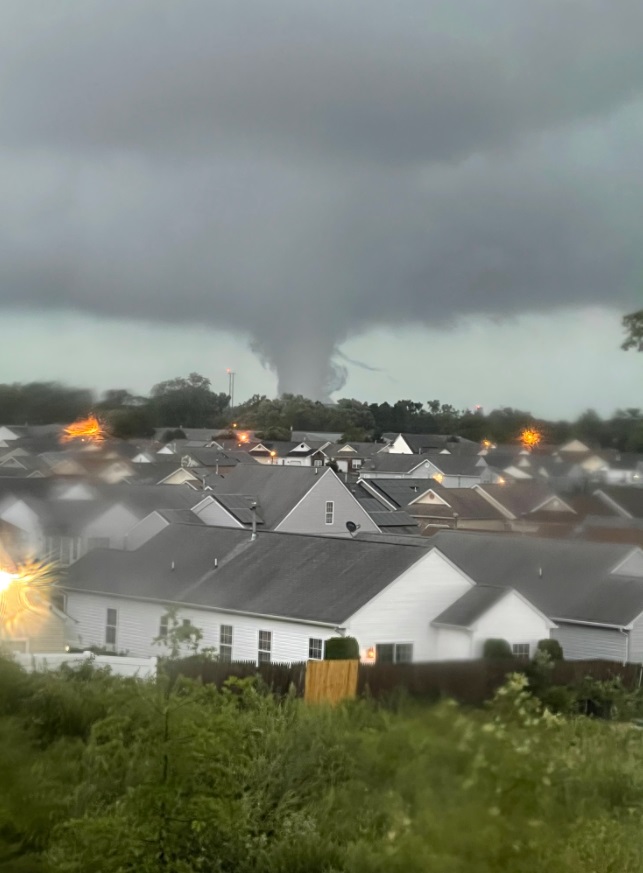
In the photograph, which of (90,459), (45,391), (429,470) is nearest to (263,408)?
(90,459)

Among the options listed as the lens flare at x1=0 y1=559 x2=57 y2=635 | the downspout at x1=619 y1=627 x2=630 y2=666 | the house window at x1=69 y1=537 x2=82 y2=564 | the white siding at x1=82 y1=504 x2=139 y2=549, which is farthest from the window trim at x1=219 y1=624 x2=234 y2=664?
the downspout at x1=619 y1=627 x2=630 y2=666

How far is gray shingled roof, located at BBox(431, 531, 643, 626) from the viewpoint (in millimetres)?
8516

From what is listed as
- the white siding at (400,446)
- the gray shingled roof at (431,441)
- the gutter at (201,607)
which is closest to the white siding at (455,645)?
the gray shingled roof at (431,441)

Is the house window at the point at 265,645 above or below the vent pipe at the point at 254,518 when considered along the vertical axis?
below

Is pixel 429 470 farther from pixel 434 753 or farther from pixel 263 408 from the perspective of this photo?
pixel 434 753

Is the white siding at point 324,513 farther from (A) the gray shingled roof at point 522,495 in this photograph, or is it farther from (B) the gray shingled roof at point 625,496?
(B) the gray shingled roof at point 625,496

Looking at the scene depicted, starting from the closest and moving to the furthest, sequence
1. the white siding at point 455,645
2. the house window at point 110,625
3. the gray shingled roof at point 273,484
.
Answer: the white siding at point 455,645, the house window at point 110,625, the gray shingled roof at point 273,484

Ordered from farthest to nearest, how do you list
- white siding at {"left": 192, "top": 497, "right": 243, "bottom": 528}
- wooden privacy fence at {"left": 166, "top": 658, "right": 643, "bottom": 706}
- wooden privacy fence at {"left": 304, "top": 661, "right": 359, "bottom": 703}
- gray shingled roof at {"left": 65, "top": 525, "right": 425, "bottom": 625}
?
1. white siding at {"left": 192, "top": 497, "right": 243, "bottom": 528}
2. gray shingled roof at {"left": 65, "top": 525, "right": 425, "bottom": 625}
3. wooden privacy fence at {"left": 304, "top": 661, "right": 359, "bottom": 703}
4. wooden privacy fence at {"left": 166, "top": 658, "right": 643, "bottom": 706}

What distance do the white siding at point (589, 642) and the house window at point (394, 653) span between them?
1149 millimetres

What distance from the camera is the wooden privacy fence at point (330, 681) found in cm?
894

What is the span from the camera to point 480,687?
6.65m

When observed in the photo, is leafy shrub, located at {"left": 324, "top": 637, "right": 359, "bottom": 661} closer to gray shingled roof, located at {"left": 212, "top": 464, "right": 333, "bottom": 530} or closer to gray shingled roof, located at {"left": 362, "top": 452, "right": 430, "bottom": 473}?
gray shingled roof, located at {"left": 362, "top": 452, "right": 430, "bottom": 473}

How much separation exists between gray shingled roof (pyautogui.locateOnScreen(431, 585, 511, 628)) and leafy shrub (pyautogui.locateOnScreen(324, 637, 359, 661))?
164 centimetres

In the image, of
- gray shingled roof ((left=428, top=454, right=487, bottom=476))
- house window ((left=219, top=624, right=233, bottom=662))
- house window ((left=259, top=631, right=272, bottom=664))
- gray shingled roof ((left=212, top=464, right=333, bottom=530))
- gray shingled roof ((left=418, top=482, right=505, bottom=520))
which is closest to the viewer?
gray shingled roof ((left=428, top=454, right=487, bottom=476))
